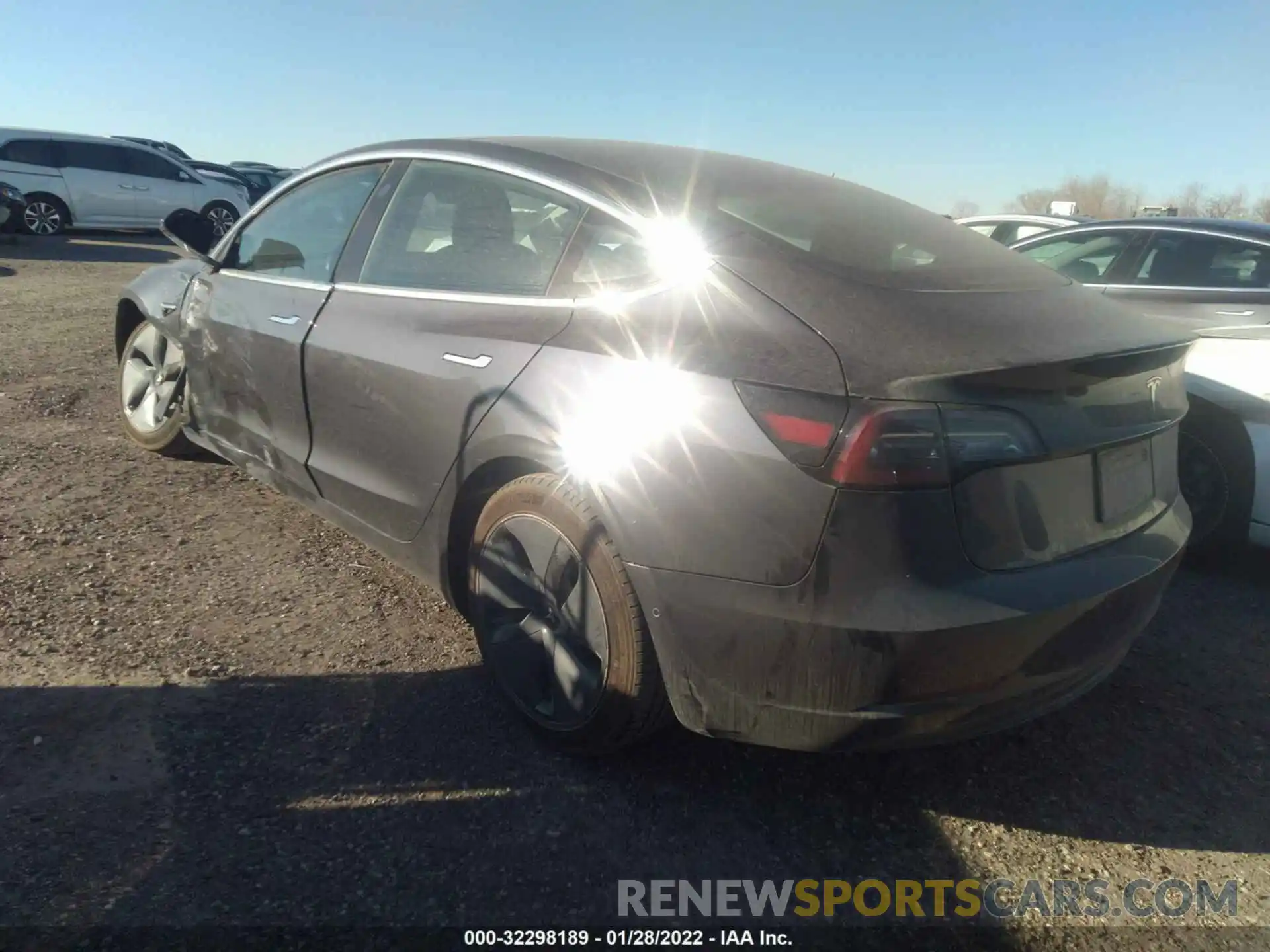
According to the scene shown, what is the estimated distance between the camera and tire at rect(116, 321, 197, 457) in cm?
462

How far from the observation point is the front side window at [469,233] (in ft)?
9.20

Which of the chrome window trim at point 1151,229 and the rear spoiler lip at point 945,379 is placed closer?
the rear spoiler lip at point 945,379

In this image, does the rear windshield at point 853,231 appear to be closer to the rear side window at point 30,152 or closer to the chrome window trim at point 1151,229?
the chrome window trim at point 1151,229

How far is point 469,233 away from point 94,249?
16.4 m

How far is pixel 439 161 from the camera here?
3.26 metres

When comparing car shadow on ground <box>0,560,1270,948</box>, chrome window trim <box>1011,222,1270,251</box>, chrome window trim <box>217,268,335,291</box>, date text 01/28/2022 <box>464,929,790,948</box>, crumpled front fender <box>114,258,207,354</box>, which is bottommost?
date text 01/28/2022 <box>464,929,790,948</box>

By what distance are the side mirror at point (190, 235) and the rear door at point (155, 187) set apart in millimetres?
15154

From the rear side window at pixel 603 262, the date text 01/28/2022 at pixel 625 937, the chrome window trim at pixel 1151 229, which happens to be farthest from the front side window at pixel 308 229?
the chrome window trim at pixel 1151 229

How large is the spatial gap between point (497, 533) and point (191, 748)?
3.24 ft

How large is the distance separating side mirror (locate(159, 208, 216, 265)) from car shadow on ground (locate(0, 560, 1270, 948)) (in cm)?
212

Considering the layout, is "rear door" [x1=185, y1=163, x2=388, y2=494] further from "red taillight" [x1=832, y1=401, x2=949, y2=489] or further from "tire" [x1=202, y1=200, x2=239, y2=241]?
"tire" [x1=202, y1=200, x2=239, y2=241]

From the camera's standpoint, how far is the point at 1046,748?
2.87 m

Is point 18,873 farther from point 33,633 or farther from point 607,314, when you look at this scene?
point 607,314

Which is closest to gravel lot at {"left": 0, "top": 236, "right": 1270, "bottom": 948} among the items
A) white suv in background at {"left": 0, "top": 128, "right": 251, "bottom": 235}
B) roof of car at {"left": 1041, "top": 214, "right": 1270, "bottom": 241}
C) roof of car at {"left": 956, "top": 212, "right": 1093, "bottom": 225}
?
roof of car at {"left": 1041, "top": 214, "right": 1270, "bottom": 241}
